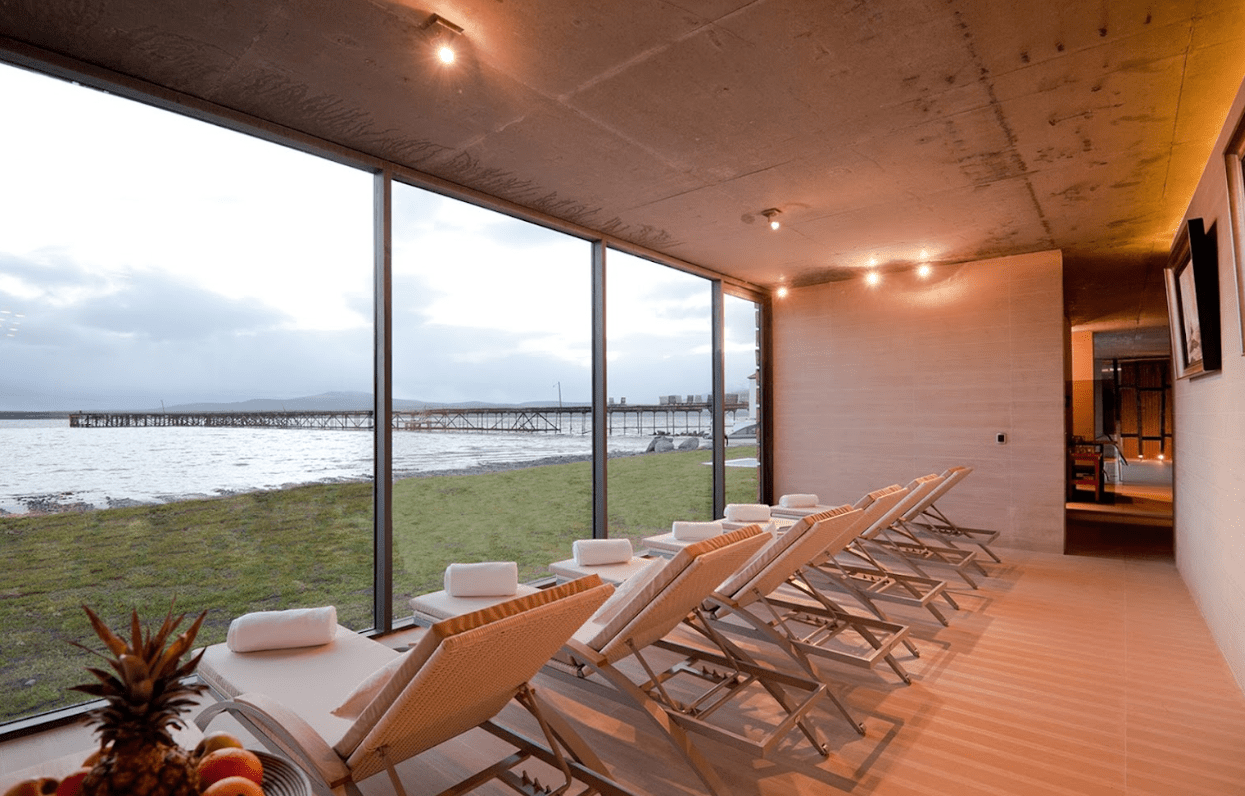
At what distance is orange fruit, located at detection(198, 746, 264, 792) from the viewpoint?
1.29 m

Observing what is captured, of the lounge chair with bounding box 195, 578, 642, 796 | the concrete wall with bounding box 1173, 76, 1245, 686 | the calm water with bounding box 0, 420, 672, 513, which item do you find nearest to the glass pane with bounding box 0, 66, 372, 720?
the calm water with bounding box 0, 420, 672, 513

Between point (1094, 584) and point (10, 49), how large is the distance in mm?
7809

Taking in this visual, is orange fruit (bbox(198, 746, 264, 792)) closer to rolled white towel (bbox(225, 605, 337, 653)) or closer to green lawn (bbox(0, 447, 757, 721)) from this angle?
rolled white towel (bbox(225, 605, 337, 653))

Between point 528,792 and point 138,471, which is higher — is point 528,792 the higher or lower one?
the lower one

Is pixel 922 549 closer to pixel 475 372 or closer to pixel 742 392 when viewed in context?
pixel 742 392

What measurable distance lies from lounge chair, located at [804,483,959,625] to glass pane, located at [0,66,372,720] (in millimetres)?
3233

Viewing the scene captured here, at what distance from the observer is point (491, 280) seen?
20.0m

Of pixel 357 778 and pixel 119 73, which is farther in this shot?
pixel 119 73

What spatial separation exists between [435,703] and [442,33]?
8.85 feet

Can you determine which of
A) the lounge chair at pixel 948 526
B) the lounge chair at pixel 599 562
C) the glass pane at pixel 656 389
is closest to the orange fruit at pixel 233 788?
the lounge chair at pixel 599 562

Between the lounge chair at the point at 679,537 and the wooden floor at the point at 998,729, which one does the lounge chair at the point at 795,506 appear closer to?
the lounge chair at the point at 679,537

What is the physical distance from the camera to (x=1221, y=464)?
3.67m

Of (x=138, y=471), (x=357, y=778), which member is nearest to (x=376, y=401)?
(x=357, y=778)

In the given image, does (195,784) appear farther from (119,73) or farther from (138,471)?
(138,471)
